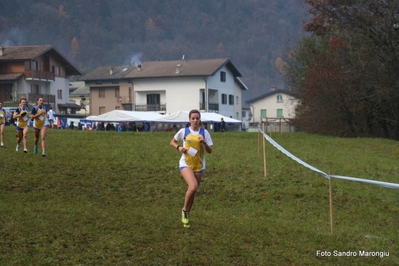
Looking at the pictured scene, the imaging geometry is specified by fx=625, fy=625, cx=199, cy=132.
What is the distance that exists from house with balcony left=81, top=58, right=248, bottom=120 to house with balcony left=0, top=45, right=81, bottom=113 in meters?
10.8

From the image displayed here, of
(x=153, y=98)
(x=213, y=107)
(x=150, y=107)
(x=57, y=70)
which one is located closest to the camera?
(x=57, y=70)

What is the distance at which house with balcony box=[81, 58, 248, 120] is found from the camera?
3538 inches

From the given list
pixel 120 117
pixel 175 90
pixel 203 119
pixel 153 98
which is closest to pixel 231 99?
pixel 175 90

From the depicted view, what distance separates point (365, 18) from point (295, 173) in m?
25.3

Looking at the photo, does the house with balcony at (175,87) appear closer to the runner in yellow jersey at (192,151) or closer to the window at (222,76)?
the window at (222,76)

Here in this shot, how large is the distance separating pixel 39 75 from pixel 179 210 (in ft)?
239

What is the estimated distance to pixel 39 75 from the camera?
274ft

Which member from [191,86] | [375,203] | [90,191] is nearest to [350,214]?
[375,203]

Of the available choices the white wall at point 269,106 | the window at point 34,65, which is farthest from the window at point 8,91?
the white wall at point 269,106

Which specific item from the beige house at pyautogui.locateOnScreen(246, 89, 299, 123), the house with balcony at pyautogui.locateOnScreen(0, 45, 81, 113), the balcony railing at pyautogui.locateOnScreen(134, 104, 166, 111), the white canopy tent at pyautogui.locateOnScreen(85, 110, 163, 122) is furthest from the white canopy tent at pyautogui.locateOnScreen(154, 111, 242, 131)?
the beige house at pyautogui.locateOnScreen(246, 89, 299, 123)

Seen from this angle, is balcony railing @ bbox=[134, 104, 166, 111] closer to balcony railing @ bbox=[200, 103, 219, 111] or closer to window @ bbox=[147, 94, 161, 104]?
window @ bbox=[147, 94, 161, 104]

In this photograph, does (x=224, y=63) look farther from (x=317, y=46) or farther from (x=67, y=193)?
(x=67, y=193)

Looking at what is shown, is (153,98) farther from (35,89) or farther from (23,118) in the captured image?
(23,118)

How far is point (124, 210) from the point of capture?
13.6m
